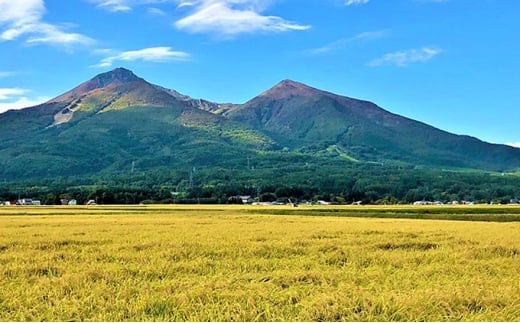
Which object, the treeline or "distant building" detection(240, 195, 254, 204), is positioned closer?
the treeline

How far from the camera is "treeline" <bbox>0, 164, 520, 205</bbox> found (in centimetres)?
11381

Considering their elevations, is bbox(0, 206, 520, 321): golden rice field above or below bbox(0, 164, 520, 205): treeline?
below

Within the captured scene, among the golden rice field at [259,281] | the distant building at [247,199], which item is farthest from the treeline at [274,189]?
the golden rice field at [259,281]

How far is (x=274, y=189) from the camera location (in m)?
143

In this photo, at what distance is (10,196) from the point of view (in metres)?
134

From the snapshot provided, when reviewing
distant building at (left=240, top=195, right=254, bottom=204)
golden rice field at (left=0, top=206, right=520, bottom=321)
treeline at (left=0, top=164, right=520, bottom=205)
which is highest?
treeline at (left=0, top=164, right=520, bottom=205)

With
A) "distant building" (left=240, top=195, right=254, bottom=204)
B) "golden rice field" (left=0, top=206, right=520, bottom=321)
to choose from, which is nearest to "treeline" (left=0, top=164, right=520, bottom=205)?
"distant building" (left=240, top=195, right=254, bottom=204)

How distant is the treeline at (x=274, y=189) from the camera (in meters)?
114

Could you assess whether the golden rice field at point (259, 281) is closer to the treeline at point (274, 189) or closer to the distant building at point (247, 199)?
the treeline at point (274, 189)

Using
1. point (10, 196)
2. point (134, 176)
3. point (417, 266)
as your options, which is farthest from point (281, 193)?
point (417, 266)

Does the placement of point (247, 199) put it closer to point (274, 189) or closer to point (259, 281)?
point (274, 189)

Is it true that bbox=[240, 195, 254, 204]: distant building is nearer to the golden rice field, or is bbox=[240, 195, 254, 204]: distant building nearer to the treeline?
the treeline

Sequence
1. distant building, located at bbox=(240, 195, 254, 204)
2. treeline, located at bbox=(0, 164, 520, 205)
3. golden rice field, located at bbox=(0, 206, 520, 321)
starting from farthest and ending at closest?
distant building, located at bbox=(240, 195, 254, 204) → treeline, located at bbox=(0, 164, 520, 205) → golden rice field, located at bbox=(0, 206, 520, 321)

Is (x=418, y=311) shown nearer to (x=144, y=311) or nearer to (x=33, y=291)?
(x=144, y=311)
